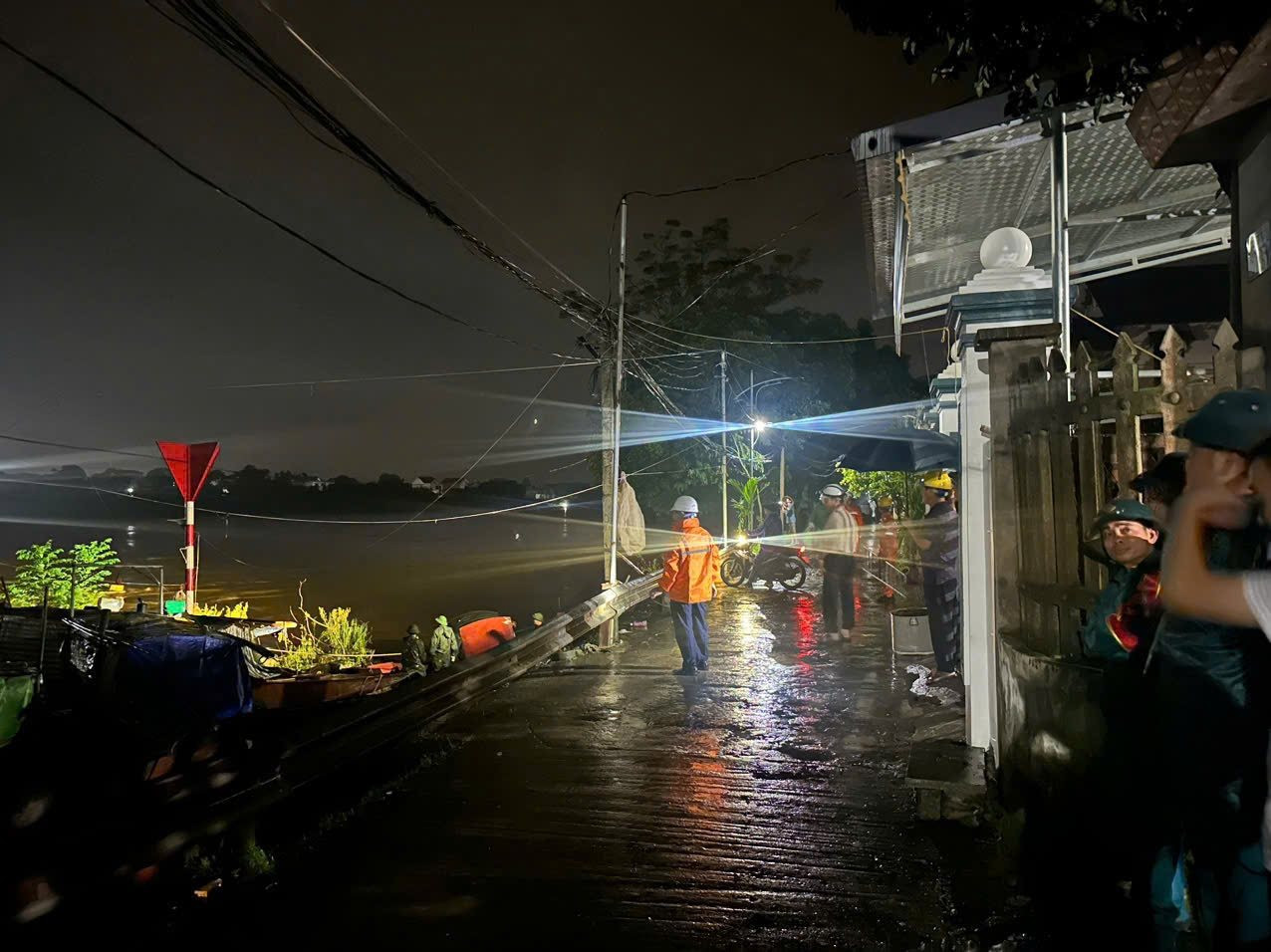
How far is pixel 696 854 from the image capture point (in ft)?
14.5

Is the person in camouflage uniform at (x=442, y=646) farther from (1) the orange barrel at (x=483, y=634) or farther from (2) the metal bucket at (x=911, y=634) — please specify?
(2) the metal bucket at (x=911, y=634)

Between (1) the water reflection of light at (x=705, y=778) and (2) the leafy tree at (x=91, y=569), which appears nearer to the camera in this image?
(1) the water reflection of light at (x=705, y=778)

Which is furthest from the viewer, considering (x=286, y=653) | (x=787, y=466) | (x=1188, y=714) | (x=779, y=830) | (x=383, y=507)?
(x=383, y=507)

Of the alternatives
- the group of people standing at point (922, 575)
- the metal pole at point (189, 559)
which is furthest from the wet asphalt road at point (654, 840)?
the metal pole at point (189, 559)

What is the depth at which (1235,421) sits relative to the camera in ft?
7.23

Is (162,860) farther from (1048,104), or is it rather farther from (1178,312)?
(1178,312)

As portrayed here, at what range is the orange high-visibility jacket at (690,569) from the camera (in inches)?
355

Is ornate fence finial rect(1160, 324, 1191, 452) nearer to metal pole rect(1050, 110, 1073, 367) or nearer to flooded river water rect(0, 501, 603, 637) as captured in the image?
metal pole rect(1050, 110, 1073, 367)

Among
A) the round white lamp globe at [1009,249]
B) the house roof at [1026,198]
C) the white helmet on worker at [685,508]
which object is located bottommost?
the white helmet on worker at [685,508]

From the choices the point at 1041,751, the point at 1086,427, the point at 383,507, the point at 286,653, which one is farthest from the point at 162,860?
the point at 383,507

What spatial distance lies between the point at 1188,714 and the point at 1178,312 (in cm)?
952

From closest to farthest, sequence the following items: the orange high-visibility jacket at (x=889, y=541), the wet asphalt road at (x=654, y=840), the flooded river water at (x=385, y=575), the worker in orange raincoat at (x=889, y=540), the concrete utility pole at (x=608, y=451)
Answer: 1. the wet asphalt road at (x=654, y=840)
2. the concrete utility pole at (x=608, y=451)
3. the worker in orange raincoat at (x=889, y=540)
4. the orange high-visibility jacket at (x=889, y=541)
5. the flooded river water at (x=385, y=575)

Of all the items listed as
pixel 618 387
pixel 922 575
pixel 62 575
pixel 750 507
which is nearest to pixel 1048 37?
pixel 922 575

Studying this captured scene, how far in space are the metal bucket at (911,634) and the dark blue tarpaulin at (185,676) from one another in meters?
6.67
